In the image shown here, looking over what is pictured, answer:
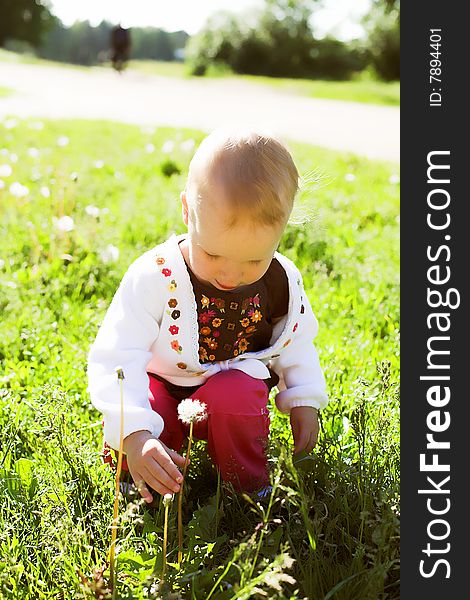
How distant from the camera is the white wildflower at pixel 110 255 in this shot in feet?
12.0

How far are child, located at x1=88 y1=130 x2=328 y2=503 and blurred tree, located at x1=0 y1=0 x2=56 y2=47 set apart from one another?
55563 millimetres

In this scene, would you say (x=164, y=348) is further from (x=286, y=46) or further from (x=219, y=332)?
(x=286, y=46)

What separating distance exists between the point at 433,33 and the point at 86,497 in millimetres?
1461

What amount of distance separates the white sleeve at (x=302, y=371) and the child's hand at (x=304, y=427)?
0.02m

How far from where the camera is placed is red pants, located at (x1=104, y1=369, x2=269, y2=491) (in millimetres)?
2129

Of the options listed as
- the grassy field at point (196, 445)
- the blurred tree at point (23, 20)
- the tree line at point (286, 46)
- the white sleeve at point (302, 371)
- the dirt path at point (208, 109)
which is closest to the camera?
the grassy field at point (196, 445)

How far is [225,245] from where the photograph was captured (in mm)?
1917

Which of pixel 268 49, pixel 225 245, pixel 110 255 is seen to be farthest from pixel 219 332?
pixel 268 49

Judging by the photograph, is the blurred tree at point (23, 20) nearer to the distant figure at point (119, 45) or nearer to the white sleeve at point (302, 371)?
the distant figure at point (119, 45)

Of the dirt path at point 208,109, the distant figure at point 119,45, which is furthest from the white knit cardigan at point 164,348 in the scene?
the distant figure at point 119,45

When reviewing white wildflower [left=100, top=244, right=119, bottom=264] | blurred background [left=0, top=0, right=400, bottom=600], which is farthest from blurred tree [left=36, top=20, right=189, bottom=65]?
white wildflower [left=100, top=244, right=119, bottom=264]

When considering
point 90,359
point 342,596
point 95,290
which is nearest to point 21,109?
point 95,290

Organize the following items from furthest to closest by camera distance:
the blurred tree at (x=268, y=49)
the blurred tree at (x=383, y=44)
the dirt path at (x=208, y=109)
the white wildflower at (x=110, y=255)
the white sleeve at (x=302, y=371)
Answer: the blurred tree at (x=268, y=49)
the blurred tree at (x=383, y=44)
the dirt path at (x=208, y=109)
the white wildflower at (x=110, y=255)
the white sleeve at (x=302, y=371)

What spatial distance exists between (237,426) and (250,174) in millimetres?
681
